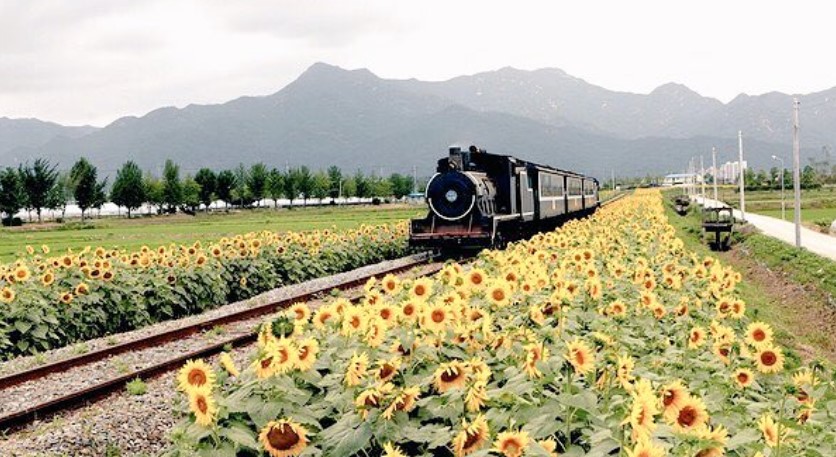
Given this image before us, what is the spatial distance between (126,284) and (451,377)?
40.4 feet

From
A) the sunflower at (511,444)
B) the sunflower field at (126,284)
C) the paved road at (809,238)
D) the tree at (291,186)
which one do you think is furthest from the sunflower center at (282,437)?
the tree at (291,186)

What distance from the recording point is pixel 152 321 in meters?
15.1

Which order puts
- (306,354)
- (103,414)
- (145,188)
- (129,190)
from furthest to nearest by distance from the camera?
Result: (145,188)
(129,190)
(103,414)
(306,354)

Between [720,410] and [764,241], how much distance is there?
2580 cm

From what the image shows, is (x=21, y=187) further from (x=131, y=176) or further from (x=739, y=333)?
(x=739, y=333)

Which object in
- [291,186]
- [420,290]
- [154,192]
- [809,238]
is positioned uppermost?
[291,186]

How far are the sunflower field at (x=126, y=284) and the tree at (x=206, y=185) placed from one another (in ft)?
282

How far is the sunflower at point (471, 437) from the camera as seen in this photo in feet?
9.93

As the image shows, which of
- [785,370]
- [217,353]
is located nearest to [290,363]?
[785,370]

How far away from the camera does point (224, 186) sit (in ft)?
354

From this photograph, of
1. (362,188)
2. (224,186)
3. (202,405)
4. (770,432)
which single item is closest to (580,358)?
(770,432)

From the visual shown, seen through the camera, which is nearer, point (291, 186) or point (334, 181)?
point (291, 186)

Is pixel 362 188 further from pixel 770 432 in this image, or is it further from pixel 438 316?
pixel 770 432

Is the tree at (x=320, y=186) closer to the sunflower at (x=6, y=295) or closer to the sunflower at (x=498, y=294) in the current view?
the sunflower at (x=6, y=295)
